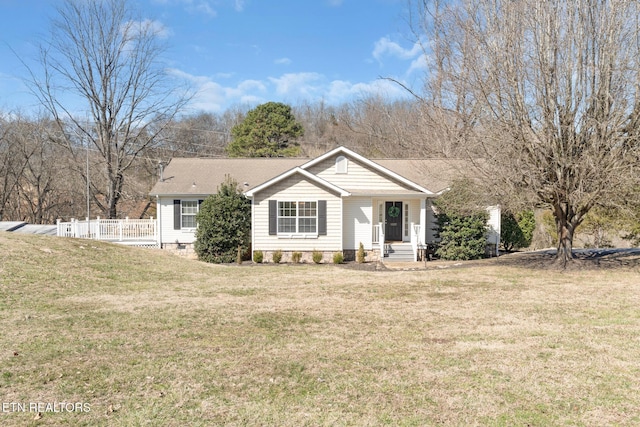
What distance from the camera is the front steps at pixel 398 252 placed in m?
17.2

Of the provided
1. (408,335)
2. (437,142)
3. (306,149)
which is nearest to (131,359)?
(408,335)

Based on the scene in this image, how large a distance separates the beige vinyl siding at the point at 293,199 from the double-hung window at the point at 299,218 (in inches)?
11.0

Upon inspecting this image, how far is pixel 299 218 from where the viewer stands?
56.5 feet

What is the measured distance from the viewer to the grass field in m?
4.01

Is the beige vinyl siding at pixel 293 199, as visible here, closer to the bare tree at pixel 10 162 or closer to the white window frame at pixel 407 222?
the white window frame at pixel 407 222

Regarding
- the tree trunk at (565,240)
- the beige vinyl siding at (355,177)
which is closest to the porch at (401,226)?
the beige vinyl siding at (355,177)

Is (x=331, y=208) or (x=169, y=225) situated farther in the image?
(x=169, y=225)

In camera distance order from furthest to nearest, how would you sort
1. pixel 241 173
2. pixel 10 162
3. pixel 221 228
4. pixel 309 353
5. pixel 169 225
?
1. pixel 10 162
2. pixel 241 173
3. pixel 169 225
4. pixel 221 228
5. pixel 309 353

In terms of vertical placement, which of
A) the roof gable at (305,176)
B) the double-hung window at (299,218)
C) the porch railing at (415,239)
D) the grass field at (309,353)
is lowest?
the grass field at (309,353)

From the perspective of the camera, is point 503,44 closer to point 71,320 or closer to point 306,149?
point 71,320

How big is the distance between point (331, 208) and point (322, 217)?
1.73ft

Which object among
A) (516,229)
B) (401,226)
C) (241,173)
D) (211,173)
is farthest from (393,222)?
(211,173)

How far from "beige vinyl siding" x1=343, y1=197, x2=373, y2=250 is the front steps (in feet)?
2.53

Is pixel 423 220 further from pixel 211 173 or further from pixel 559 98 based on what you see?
pixel 211 173
